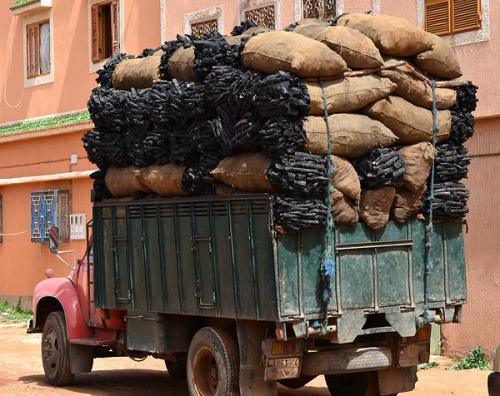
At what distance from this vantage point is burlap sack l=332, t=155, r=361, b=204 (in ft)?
31.2

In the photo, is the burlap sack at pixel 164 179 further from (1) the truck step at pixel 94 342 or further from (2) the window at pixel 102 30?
(2) the window at pixel 102 30

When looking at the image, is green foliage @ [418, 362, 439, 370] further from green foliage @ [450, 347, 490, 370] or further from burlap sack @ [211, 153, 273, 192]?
burlap sack @ [211, 153, 273, 192]

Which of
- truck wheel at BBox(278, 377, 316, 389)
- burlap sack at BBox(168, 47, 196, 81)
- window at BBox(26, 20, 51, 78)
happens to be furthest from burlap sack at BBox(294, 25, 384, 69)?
window at BBox(26, 20, 51, 78)

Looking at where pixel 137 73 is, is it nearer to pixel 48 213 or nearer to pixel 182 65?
pixel 182 65

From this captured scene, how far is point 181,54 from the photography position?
10930 millimetres

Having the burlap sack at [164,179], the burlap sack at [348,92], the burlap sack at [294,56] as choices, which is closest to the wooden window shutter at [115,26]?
the burlap sack at [164,179]

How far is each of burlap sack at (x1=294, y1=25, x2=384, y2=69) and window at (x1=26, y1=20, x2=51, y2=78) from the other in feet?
44.1

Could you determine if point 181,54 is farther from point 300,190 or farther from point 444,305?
point 444,305

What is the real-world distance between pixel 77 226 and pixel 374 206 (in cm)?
1193

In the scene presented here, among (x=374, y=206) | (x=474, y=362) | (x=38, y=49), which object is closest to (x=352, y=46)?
(x=374, y=206)

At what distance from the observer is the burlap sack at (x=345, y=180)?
375 inches

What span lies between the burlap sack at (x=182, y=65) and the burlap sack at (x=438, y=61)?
2020mm

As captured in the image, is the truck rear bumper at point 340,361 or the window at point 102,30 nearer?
the truck rear bumper at point 340,361

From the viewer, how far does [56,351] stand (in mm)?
12648
